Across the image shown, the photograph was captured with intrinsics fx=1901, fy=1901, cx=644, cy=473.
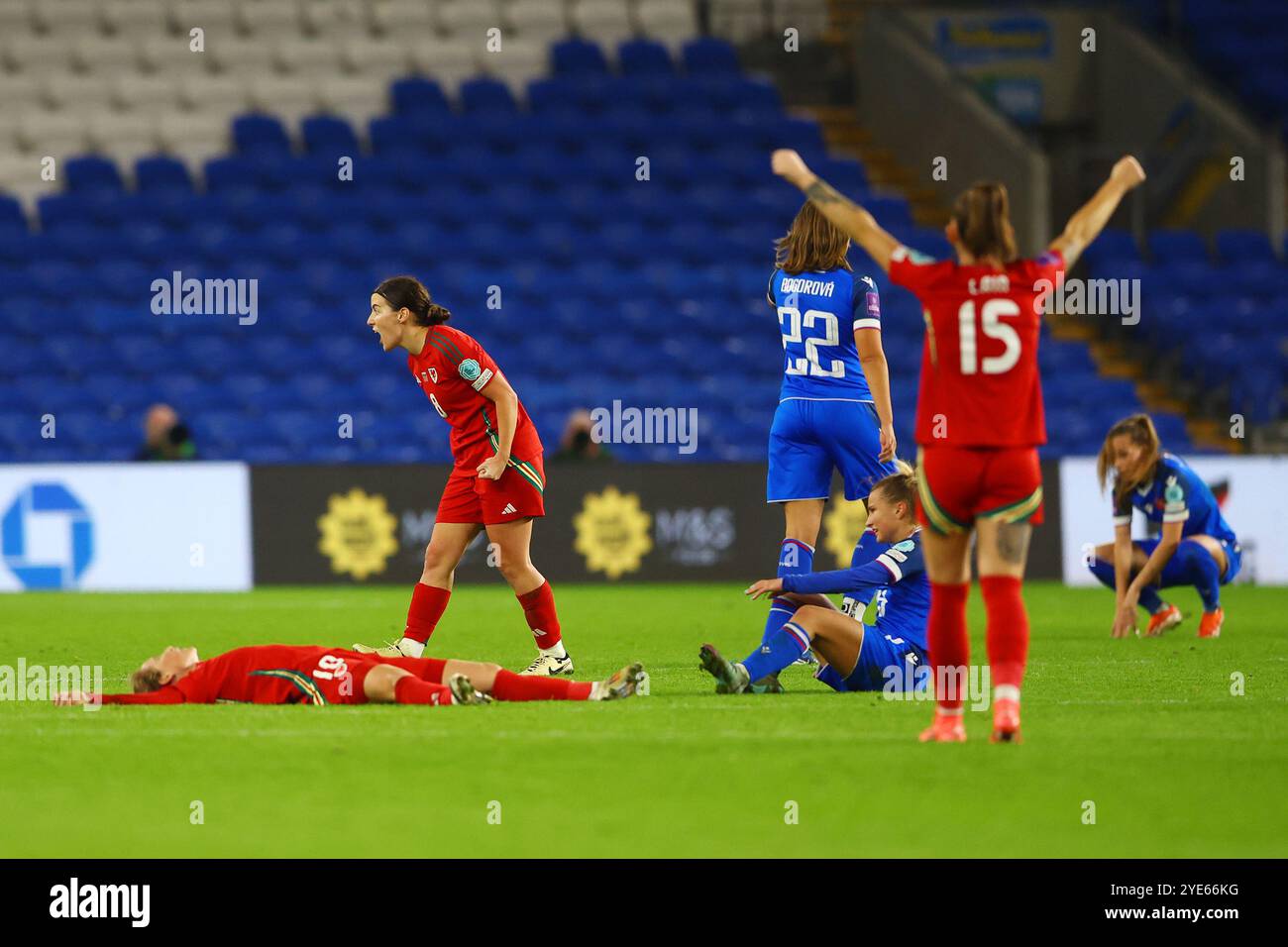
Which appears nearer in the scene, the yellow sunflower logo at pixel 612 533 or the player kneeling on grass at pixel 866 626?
the player kneeling on grass at pixel 866 626

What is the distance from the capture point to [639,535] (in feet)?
57.4

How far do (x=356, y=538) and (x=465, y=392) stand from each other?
828 cm

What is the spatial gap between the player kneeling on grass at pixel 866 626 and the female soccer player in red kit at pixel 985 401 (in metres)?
1.16

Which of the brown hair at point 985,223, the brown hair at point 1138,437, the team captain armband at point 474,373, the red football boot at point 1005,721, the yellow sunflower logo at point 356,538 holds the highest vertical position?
the brown hair at point 985,223

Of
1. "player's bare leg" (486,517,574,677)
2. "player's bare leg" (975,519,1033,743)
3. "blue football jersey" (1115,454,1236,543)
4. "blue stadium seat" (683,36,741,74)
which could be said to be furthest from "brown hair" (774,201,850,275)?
"blue stadium seat" (683,36,741,74)

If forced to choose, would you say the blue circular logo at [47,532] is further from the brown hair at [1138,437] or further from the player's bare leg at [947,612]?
the player's bare leg at [947,612]

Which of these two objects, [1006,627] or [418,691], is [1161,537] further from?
[418,691]

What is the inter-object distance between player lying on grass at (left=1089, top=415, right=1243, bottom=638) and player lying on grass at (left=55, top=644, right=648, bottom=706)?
4.60 metres

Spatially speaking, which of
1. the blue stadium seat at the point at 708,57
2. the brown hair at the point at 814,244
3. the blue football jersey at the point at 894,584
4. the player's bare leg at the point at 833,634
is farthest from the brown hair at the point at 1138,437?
the blue stadium seat at the point at 708,57

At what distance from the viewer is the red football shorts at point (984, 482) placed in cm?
622

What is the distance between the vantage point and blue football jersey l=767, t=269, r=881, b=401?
8.88m

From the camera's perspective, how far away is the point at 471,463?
9.30 metres
